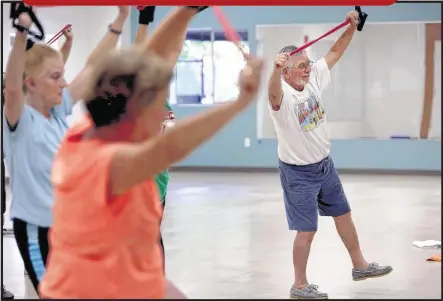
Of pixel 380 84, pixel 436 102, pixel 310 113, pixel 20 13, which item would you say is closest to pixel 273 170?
pixel 380 84

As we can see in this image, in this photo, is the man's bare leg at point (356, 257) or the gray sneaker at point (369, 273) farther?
the gray sneaker at point (369, 273)

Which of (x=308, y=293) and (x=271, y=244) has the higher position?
(x=308, y=293)

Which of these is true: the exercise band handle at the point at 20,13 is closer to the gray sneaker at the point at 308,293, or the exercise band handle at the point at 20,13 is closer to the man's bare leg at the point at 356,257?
the gray sneaker at the point at 308,293

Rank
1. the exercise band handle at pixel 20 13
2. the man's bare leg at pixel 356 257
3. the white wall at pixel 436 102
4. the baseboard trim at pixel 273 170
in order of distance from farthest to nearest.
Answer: the baseboard trim at pixel 273 170
the white wall at pixel 436 102
the man's bare leg at pixel 356 257
the exercise band handle at pixel 20 13

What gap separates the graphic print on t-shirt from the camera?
14.4 feet

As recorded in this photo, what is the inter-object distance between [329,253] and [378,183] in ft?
17.0

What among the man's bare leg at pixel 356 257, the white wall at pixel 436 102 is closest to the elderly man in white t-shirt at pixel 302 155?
the man's bare leg at pixel 356 257

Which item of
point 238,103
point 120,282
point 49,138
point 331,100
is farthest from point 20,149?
point 331,100

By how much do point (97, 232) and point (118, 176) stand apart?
0.15 m

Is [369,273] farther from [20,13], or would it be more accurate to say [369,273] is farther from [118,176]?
[118,176]

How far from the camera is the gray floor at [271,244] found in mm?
4773

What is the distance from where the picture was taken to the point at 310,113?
4.41 metres

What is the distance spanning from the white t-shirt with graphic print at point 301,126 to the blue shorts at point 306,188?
4 cm

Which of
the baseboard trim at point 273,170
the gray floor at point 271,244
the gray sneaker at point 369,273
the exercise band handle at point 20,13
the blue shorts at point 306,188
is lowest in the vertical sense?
the baseboard trim at point 273,170
